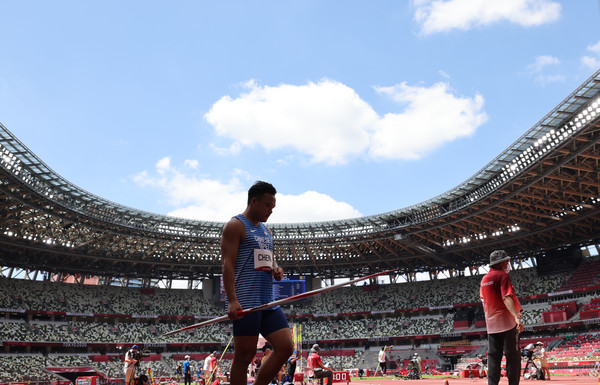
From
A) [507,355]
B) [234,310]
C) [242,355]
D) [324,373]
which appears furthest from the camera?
[324,373]

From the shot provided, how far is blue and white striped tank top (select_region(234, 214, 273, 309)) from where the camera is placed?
439 centimetres

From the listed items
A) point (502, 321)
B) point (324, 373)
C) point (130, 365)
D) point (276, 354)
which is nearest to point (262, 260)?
point (276, 354)

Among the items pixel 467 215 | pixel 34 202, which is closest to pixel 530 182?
pixel 467 215

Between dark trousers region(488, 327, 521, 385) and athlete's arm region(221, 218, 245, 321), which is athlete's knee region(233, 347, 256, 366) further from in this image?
dark trousers region(488, 327, 521, 385)

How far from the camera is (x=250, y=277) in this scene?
4.46 metres

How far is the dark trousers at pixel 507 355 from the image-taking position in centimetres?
586

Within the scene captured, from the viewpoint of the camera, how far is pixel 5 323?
157 feet

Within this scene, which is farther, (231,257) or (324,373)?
(324,373)

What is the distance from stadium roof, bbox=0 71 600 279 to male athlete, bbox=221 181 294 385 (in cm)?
2745

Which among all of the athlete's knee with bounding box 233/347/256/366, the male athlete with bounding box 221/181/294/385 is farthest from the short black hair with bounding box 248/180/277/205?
the athlete's knee with bounding box 233/347/256/366

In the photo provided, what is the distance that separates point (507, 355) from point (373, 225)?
41.3 metres

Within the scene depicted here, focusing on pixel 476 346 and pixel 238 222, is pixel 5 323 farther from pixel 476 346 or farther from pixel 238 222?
pixel 238 222

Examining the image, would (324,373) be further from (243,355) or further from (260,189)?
(260,189)

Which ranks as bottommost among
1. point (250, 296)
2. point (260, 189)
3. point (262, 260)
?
point (250, 296)
